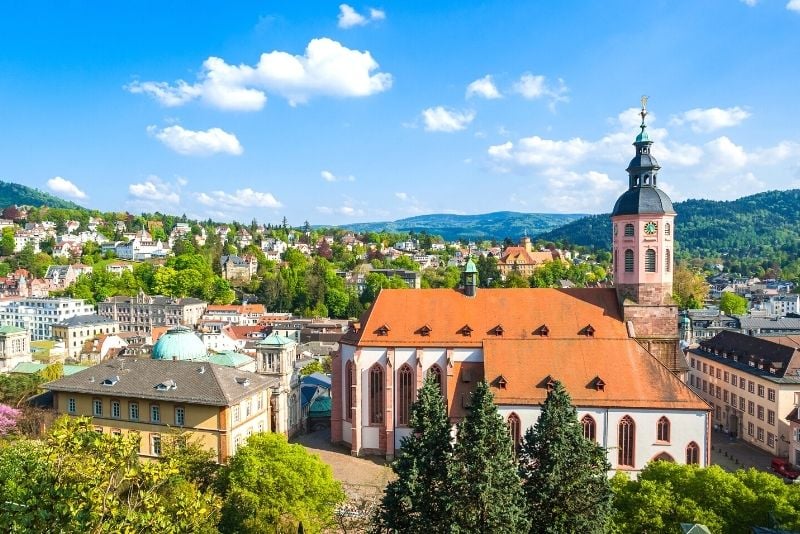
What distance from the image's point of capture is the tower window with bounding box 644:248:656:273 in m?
44.2

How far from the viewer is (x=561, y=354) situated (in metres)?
41.3

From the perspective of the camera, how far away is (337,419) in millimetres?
48906

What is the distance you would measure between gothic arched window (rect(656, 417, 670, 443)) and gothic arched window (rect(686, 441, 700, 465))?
1452 millimetres

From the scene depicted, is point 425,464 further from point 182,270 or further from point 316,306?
point 182,270

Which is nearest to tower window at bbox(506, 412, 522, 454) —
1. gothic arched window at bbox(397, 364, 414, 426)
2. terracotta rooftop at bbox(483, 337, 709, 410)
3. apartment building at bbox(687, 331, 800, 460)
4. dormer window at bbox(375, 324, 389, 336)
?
terracotta rooftop at bbox(483, 337, 709, 410)

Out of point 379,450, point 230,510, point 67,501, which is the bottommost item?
point 379,450

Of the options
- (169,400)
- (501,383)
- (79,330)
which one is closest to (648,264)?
(501,383)

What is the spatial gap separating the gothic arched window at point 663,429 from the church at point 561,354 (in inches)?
2.5

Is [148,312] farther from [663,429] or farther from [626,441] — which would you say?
[663,429]

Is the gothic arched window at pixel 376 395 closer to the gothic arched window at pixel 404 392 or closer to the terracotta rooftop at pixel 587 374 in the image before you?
the gothic arched window at pixel 404 392

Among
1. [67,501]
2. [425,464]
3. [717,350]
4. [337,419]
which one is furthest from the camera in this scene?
[717,350]

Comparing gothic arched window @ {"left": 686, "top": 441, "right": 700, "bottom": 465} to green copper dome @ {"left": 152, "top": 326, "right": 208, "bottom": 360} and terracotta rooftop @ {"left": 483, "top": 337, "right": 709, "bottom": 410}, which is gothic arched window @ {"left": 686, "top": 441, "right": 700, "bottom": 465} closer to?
terracotta rooftop @ {"left": 483, "top": 337, "right": 709, "bottom": 410}

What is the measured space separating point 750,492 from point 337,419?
30.4 metres

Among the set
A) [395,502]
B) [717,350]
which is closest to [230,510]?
[395,502]
